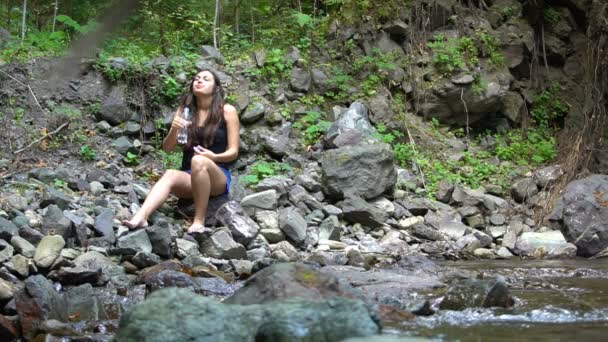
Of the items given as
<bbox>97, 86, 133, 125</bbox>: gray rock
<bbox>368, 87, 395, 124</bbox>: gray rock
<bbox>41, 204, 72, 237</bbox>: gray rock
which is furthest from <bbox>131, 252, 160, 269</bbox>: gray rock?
<bbox>368, 87, 395, 124</bbox>: gray rock

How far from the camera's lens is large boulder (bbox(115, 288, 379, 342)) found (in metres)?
2.57

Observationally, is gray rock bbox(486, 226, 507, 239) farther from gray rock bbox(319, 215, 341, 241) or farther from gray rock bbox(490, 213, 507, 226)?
gray rock bbox(319, 215, 341, 241)

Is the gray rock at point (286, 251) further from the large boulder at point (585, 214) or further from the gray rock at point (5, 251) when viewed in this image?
the large boulder at point (585, 214)

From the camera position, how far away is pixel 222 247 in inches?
199

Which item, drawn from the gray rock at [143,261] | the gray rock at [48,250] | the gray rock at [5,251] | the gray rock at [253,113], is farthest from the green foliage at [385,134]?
the gray rock at [5,251]

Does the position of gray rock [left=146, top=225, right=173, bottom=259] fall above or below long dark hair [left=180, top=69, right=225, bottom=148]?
below

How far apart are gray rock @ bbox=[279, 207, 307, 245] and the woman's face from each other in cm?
123

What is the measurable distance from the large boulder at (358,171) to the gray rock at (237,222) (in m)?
1.18

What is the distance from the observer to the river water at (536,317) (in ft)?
9.59

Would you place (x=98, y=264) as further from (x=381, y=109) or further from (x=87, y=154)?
(x=381, y=109)

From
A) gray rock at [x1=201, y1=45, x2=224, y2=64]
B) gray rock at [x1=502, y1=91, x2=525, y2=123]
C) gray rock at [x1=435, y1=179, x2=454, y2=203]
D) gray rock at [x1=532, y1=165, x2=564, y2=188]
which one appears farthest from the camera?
gray rock at [x1=502, y1=91, x2=525, y2=123]

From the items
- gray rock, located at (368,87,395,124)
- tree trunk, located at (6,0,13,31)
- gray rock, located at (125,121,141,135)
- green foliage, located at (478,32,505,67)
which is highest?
green foliage, located at (478,32,505,67)

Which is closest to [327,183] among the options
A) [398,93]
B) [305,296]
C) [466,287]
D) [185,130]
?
[185,130]

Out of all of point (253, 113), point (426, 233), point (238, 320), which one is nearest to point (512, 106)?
point (426, 233)
